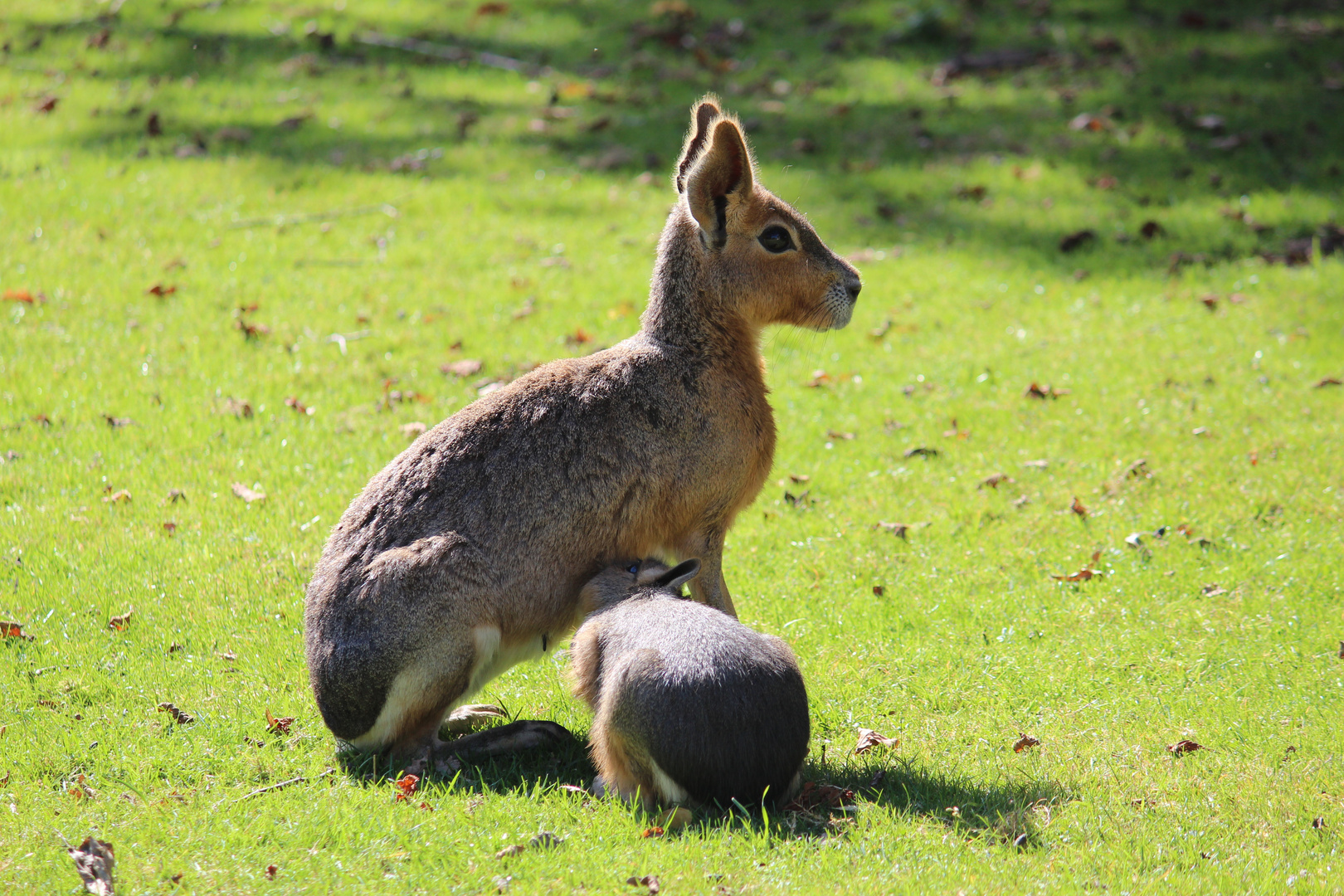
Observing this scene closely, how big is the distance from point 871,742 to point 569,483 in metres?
1.63

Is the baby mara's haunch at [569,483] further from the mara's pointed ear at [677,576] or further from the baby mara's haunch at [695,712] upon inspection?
the baby mara's haunch at [695,712]

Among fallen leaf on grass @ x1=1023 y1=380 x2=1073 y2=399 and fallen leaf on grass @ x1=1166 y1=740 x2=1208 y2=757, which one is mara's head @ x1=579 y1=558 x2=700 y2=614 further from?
fallen leaf on grass @ x1=1023 y1=380 x2=1073 y2=399

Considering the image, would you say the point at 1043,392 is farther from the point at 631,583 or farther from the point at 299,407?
the point at 299,407

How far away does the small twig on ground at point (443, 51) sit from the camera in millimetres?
14523

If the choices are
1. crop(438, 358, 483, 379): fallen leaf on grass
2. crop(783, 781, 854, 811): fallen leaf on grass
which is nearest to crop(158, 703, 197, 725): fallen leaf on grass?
crop(783, 781, 854, 811): fallen leaf on grass

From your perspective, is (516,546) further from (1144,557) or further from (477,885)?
(1144,557)

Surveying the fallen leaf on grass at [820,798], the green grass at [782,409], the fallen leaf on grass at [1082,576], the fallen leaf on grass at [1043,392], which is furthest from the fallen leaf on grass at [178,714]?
the fallen leaf on grass at [1043,392]

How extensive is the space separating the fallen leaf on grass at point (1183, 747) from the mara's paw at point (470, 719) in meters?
2.78

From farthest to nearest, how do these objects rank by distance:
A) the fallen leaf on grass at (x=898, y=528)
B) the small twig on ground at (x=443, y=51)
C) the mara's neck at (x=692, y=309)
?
the small twig on ground at (x=443, y=51) → the fallen leaf on grass at (x=898, y=528) → the mara's neck at (x=692, y=309)

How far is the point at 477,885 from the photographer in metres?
3.85

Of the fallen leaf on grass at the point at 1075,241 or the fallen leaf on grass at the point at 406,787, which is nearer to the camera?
the fallen leaf on grass at the point at 406,787

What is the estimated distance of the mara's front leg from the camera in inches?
201

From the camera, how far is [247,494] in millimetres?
6879

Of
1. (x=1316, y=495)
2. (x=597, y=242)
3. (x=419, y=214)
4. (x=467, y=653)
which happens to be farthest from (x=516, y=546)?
(x=419, y=214)
